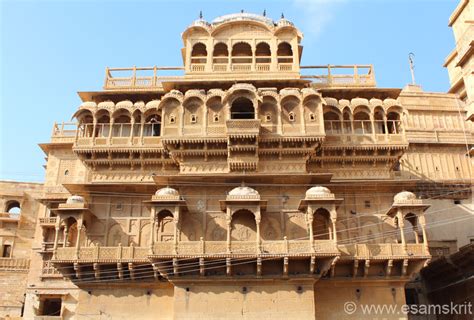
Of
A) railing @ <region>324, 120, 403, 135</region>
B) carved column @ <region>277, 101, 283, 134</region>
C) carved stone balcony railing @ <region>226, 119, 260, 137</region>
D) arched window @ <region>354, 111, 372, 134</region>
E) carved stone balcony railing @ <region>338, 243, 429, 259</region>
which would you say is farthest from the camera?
arched window @ <region>354, 111, 372, 134</region>

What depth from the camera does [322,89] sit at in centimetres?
Answer: 2323

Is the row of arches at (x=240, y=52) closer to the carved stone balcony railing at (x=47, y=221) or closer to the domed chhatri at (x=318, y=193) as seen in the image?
the domed chhatri at (x=318, y=193)

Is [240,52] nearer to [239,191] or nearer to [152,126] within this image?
[152,126]

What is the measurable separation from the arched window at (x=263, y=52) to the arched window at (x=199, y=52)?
2.83 m

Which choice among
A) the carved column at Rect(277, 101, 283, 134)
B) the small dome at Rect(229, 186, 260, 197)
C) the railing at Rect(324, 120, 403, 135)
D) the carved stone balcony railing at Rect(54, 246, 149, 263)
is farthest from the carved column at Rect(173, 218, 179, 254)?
the railing at Rect(324, 120, 403, 135)

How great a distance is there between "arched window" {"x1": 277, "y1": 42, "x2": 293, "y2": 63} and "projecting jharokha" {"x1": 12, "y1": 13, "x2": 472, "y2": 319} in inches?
3.0

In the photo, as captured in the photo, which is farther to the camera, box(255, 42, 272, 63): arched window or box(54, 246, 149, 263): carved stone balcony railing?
box(255, 42, 272, 63): arched window

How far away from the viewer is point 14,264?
106 feet

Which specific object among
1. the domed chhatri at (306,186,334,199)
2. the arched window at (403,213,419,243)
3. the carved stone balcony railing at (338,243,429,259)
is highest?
the domed chhatri at (306,186,334,199)

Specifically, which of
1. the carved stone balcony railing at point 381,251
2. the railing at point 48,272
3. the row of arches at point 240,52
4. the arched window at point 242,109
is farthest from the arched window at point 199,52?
the railing at point 48,272

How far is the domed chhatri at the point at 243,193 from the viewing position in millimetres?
19062

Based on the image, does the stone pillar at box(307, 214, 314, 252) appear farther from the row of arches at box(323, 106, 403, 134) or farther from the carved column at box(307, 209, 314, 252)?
the row of arches at box(323, 106, 403, 134)

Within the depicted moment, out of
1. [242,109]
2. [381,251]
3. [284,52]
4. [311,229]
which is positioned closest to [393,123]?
[381,251]

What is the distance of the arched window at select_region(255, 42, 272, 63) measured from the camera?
24948mm
